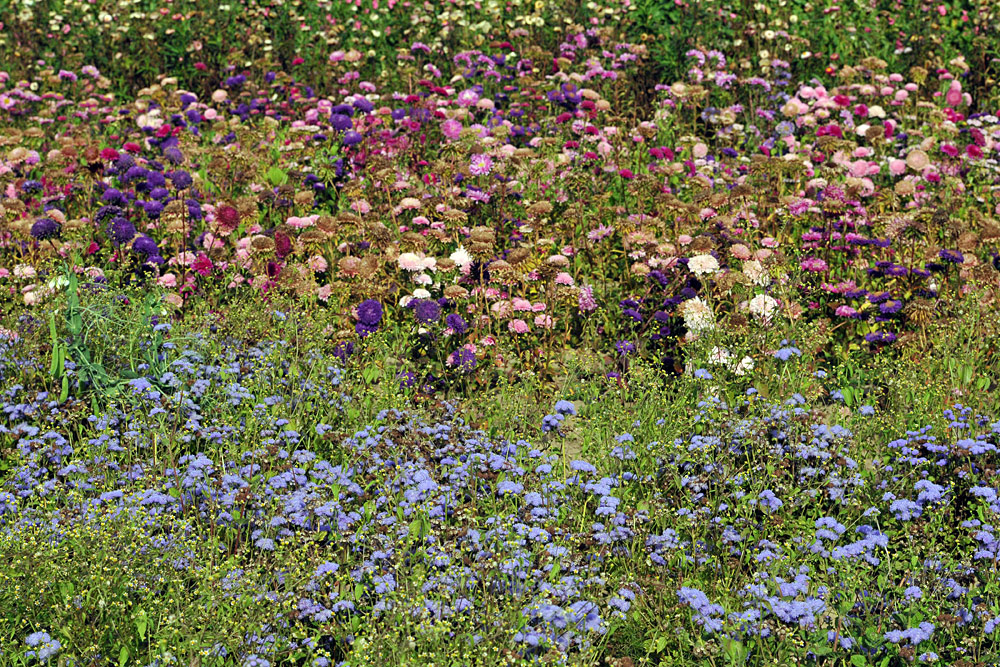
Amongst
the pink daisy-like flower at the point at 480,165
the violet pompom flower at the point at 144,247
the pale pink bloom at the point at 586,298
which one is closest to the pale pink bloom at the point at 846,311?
the pale pink bloom at the point at 586,298

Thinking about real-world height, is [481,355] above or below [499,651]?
below

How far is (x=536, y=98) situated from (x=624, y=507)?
481 centimetres

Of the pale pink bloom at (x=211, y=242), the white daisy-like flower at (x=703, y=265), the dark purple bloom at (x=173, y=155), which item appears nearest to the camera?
the white daisy-like flower at (x=703, y=265)

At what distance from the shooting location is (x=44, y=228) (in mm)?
5359

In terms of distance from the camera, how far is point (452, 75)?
29.6ft

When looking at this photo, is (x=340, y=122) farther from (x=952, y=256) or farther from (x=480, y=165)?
(x=952, y=256)

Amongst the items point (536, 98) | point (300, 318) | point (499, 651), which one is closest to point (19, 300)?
point (300, 318)

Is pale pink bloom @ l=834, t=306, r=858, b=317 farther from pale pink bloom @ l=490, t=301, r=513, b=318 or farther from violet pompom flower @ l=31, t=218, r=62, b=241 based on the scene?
violet pompom flower @ l=31, t=218, r=62, b=241

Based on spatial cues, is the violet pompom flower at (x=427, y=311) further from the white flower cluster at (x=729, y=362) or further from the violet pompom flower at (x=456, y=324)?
the white flower cluster at (x=729, y=362)

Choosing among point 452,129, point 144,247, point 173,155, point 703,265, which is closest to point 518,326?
point 703,265

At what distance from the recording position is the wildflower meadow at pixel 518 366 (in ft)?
10.1

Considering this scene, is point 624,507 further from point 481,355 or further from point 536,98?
point 536,98

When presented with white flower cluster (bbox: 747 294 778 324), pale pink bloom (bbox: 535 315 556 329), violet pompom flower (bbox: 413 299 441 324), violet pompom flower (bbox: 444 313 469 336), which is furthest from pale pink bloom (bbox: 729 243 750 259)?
violet pompom flower (bbox: 413 299 441 324)

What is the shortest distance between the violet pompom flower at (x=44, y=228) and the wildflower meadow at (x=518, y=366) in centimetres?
2
